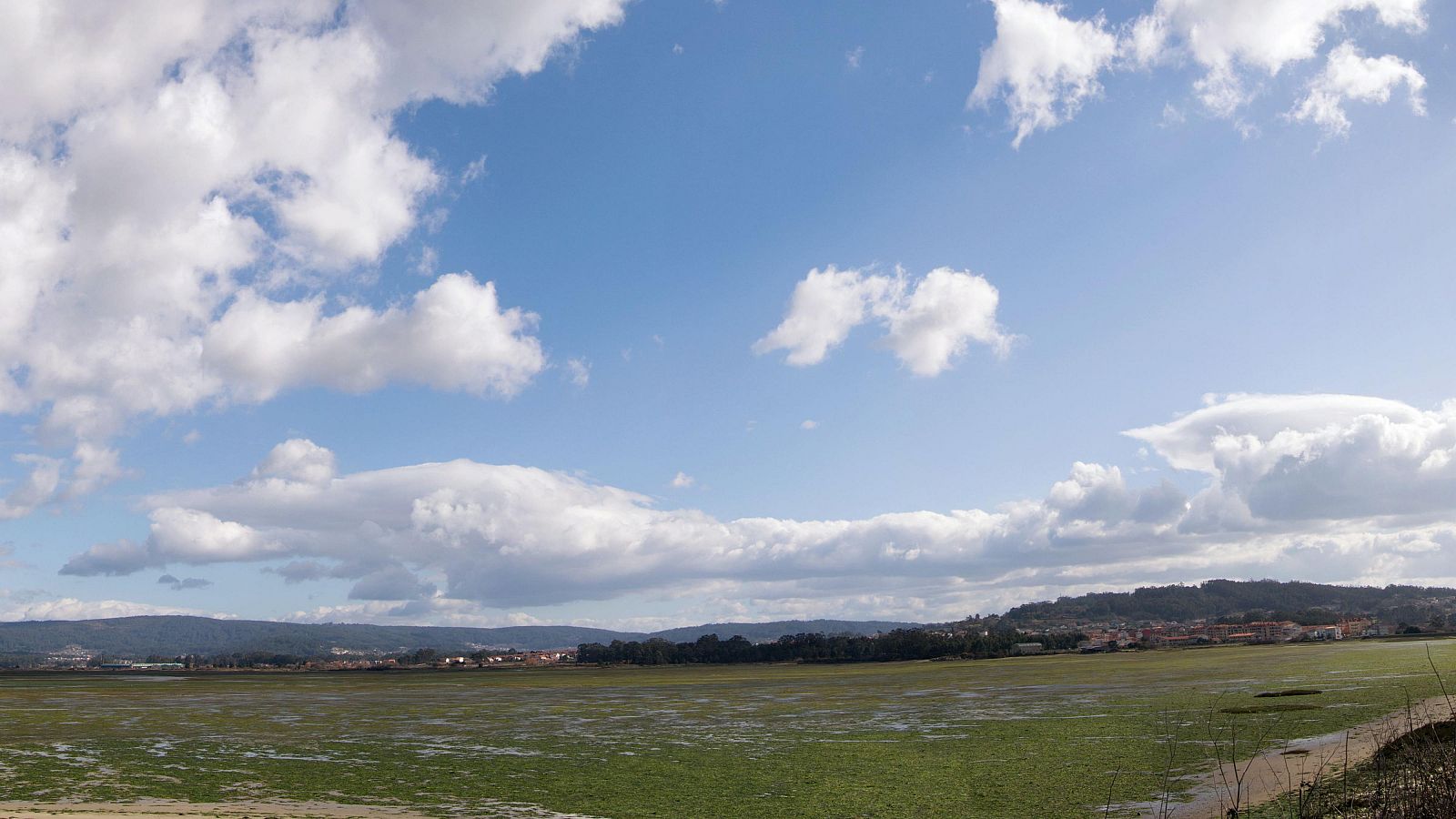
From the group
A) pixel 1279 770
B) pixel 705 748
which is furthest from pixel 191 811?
pixel 1279 770

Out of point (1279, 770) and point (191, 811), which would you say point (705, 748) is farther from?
point (1279, 770)

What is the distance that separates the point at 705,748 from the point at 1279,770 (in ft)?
71.2

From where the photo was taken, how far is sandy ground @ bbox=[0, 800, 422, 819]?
26125 mm

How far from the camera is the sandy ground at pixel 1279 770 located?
2370 cm

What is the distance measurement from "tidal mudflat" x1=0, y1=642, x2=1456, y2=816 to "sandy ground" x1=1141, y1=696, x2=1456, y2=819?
1021 millimetres

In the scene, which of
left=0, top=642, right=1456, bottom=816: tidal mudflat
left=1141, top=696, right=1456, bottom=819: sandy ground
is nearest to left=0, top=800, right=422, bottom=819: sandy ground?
left=0, top=642, right=1456, bottom=816: tidal mudflat

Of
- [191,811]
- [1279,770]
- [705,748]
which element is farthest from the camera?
[705,748]

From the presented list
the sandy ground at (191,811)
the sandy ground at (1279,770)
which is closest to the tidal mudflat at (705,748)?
the sandy ground at (191,811)

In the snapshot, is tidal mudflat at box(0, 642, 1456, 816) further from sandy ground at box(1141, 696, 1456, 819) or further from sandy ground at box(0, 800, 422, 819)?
sandy ground at box(1141, 696, 1456, 819)

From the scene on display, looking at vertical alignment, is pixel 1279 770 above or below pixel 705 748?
above

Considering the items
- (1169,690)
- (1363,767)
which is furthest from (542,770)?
(1169,690)

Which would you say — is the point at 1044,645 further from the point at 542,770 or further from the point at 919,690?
the point at 542,770

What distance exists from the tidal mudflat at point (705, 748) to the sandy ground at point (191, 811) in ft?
1.38

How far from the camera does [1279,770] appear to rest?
28328 millimetres
